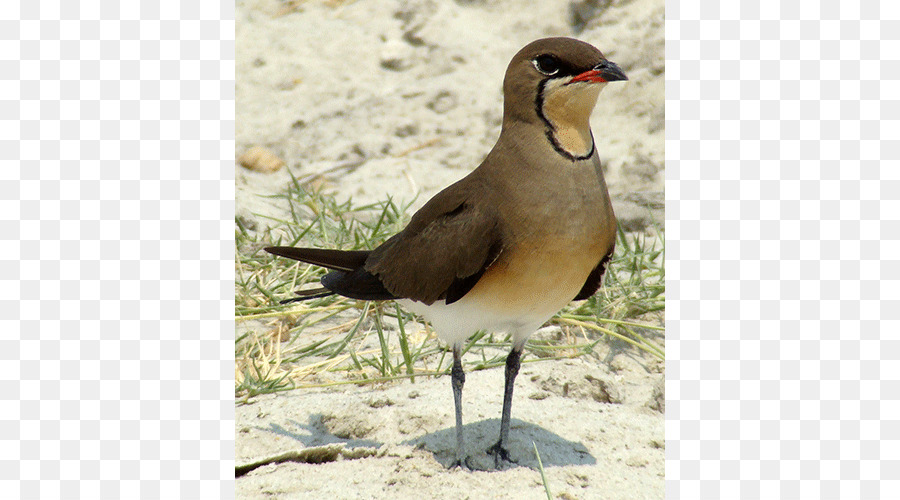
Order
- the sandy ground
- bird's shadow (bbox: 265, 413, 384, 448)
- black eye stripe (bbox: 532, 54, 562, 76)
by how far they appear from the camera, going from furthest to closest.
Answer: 1. bird's shadow (bbox: 265, 413, 384, 448)
2. the sandy ground
3. black eye stripe (bbox: 532, 54, 562, 76)

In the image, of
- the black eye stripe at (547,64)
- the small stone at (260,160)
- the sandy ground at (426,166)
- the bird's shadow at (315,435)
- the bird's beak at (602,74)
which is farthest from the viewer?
the small stone at (260,160)

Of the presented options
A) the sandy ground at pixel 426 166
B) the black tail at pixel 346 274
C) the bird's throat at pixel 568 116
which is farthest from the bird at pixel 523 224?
the sandy ground at pixel 426 166

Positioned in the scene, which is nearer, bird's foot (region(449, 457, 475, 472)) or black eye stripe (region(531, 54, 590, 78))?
black eye stripe (region(531, 54, 590, 78))

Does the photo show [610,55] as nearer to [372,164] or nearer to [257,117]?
[372,164]

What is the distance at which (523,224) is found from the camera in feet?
9.45

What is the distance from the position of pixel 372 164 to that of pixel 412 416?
2.95 metres

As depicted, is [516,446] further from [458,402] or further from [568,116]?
[568,116]

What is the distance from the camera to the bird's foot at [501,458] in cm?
315

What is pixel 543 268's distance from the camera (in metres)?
2.88

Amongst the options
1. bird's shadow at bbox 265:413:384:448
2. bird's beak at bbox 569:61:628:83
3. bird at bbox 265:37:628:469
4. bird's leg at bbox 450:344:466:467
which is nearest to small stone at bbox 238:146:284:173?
bird's shadow at bbox 265:413:384:448

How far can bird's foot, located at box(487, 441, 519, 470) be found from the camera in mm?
3146

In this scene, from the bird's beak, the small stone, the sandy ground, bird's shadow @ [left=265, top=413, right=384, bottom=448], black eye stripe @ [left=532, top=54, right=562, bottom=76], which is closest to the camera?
the bird's beak

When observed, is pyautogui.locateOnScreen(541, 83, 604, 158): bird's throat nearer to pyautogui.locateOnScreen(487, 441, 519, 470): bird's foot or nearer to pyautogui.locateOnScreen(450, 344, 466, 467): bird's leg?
pyautogui.locateOnScreen(450, 344, 466, 467): bird's leg

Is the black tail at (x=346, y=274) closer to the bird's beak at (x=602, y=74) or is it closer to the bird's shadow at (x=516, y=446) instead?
the bird's shadow at (x=516, y=446)
